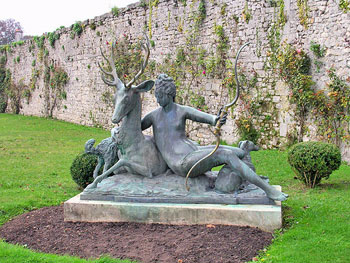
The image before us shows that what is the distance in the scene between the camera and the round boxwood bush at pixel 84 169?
7523 millimetres

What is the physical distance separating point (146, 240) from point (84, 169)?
9.95ft

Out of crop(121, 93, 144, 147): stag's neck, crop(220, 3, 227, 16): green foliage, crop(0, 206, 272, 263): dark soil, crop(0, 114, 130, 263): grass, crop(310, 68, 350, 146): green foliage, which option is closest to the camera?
crop(0, 206, 272, 263): dark soil

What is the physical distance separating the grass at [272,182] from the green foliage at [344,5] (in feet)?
11.1

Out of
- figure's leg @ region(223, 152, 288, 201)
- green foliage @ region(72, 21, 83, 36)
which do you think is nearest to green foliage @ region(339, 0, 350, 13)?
figure's leg @ region(223, 152, 288, 201)

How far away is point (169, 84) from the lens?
536 cm

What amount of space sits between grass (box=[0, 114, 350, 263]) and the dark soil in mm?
209

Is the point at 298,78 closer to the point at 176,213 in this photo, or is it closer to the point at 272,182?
the point at 272,182

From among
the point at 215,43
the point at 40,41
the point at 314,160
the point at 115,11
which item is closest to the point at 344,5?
the point at 314,160

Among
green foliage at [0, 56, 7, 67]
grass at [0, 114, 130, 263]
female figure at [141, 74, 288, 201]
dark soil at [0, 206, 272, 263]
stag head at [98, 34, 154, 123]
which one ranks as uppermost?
green foliage at [0, 56, 7, 67]

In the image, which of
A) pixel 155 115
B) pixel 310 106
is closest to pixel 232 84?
pixel 310 106

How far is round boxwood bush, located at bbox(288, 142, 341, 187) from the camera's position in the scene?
23.4 feet

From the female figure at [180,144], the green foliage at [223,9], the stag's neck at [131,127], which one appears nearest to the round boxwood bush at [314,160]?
the female figure at [180,144]

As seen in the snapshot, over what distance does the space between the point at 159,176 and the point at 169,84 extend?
1181 mm

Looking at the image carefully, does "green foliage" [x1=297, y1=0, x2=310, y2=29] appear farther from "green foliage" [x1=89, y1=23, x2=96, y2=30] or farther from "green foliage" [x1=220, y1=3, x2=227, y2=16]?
"green foliage" [x1=89, y1=23, x2=96, y2=30]
